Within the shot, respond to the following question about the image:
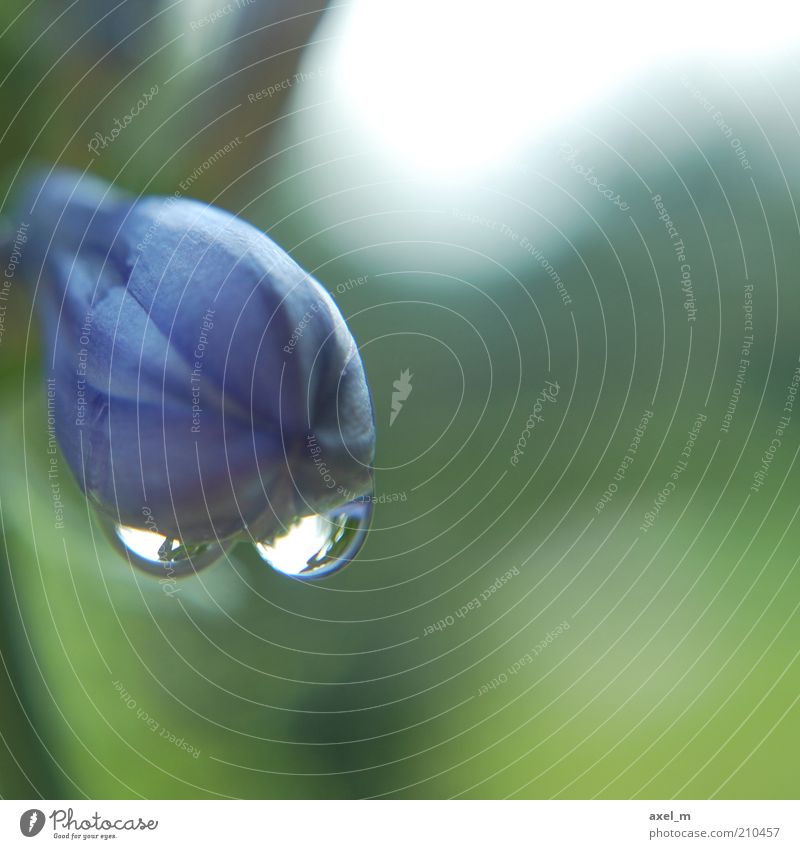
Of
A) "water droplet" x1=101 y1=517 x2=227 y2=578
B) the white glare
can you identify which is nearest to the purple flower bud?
"water droplet" x1=101 y1=517 x2=227 y2=578

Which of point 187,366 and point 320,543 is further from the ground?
point 187,366

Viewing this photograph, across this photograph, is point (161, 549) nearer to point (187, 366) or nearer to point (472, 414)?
point (187, 366)

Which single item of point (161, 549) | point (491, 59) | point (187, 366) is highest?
point (491, 59)

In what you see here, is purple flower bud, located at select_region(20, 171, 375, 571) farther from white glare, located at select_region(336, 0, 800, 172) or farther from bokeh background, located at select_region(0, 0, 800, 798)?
white glare, located at select_region(336, 0, 800, 172)

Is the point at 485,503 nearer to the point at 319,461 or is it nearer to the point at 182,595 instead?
the point at 319,461

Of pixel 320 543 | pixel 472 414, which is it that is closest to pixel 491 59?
pixel 472 414

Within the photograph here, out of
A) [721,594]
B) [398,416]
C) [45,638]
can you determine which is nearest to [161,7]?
[398,416]
